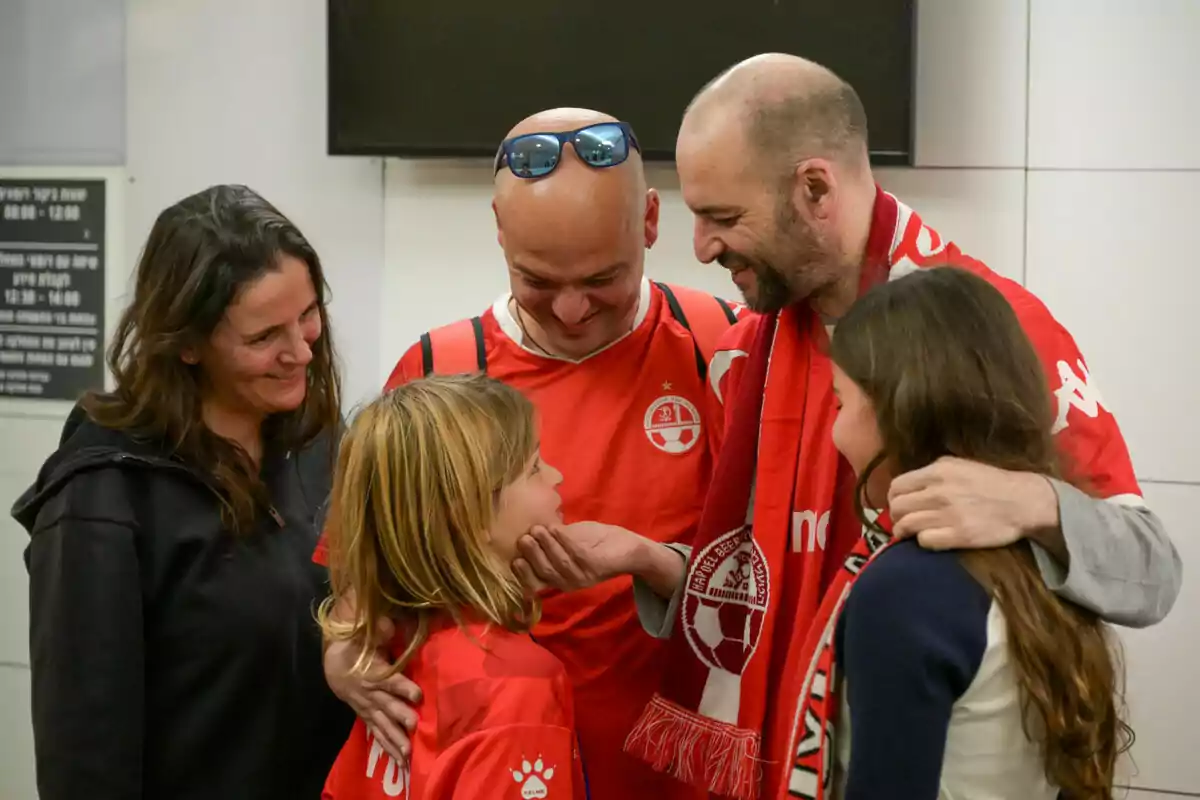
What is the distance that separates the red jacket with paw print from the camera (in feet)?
4.29

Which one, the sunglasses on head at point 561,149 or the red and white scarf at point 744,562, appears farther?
the sunglasses on head at point 561,149

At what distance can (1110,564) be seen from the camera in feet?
4.05

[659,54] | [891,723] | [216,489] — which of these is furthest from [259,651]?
[659,54]

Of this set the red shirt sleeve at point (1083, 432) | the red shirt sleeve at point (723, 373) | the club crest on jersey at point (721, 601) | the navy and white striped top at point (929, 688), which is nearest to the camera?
the navy and white striped top at point (929, 688)

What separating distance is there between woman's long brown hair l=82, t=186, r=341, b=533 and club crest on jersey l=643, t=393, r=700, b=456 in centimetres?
58

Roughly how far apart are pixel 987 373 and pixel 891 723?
0.36 metres

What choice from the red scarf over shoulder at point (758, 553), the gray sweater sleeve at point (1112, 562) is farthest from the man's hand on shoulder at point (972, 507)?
the red scarf over shoulder at point (758, 553)

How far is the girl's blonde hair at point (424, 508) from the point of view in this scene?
1.42 metres

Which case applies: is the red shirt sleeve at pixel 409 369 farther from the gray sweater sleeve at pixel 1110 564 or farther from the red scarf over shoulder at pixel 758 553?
the gray sweater sleeve at pixel 1110 564

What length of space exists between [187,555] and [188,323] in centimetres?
32

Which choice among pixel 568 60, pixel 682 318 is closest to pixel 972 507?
pixel 682 318

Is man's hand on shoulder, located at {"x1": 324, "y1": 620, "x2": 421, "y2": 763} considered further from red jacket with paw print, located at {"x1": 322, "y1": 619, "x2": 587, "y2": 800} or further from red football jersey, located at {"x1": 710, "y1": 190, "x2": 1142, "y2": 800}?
red football jersey, located at {"x1": 710, "y1": 190, "x2": 1142, "y2": 800}

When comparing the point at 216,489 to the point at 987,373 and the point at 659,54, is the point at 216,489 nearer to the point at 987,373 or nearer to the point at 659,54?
the point at 987,373

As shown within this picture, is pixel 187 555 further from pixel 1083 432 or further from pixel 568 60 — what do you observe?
pixel 568 60
